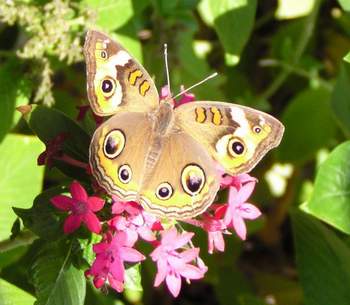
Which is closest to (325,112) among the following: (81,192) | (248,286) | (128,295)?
(248,286)

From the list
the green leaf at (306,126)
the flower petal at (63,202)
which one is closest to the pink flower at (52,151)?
the flower petal at (63,202)

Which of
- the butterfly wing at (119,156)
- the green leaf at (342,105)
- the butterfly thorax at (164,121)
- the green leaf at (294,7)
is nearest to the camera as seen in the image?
the butterfly wing at (119,156)

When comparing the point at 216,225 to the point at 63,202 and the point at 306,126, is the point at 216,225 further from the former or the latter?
the point at 306,126

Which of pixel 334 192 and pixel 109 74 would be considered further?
pixel 334 192

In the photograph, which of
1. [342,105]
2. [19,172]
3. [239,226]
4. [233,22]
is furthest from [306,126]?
[239,226]

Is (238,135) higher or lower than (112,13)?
lower

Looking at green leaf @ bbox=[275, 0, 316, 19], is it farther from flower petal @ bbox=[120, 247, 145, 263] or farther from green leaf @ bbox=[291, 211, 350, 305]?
flower petal @ bbox=[120, 247, 145, 263]

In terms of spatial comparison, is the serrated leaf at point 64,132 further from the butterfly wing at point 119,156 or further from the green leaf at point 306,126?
the green leaf at point 306,126
